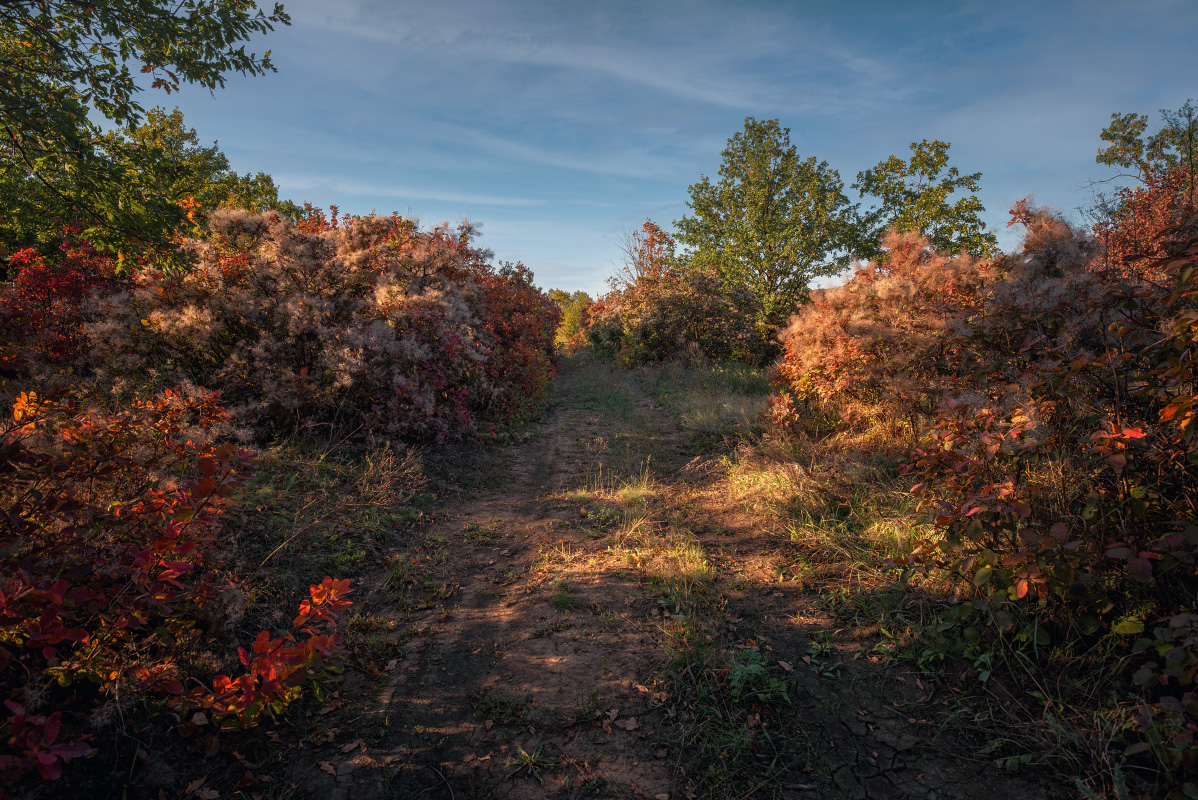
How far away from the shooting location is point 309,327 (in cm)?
669

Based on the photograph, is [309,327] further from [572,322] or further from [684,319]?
[572,322]

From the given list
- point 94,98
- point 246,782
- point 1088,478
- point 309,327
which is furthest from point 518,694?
point 94,98

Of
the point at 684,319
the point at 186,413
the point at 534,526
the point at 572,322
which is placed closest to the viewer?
the point at 186,413

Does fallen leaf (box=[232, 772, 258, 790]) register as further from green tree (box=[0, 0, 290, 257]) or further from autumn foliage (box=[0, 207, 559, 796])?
green tree (box=[0, 0, 290, 257])

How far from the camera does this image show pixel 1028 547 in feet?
→ 9.46

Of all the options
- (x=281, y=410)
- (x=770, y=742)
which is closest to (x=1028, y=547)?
(x=770, y=742)

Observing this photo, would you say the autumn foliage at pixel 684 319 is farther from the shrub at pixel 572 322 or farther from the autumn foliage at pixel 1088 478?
the autumn foliage at pixel 1088 478

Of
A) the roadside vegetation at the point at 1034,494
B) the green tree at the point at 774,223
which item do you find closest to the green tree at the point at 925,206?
the green tree at the point at 774,223

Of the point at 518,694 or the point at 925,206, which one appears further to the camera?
the point at 925,206

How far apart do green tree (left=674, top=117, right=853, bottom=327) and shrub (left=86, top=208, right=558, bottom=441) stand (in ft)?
44.6

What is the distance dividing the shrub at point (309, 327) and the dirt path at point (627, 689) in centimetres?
278

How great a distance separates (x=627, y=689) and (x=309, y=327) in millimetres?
6186

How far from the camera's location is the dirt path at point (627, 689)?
2.54m

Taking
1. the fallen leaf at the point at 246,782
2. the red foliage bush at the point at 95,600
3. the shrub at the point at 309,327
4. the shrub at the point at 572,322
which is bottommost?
the fallen leaf at the point at 246,782
